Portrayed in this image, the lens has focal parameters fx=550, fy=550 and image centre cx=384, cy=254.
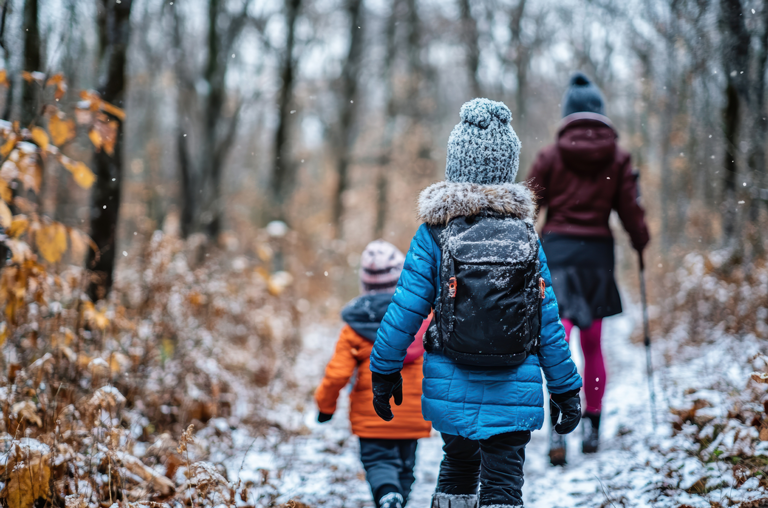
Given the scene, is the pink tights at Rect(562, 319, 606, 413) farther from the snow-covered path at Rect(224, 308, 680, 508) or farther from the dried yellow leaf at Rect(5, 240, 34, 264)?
the dried yellow leaf at Rect(5, 240, 34, 264)

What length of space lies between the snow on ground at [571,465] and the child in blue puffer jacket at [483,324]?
83 centimetres

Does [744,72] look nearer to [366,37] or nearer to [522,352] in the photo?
[522,352]

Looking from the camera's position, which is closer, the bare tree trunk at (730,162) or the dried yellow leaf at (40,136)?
the dried yellow leaf at (40,136)

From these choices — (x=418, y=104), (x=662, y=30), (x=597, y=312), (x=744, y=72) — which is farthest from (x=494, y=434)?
(x=418, y=104)

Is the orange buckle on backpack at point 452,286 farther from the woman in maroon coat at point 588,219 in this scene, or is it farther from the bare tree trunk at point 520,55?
the bare tree trunk at point 520,55

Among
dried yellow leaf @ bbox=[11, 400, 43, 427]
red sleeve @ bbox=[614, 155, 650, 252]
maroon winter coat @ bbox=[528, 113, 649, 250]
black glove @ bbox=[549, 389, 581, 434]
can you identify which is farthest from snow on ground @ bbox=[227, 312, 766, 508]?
maroon winter coat @ bbox=[528, 113, 649, 250]

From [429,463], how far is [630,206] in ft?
8.01

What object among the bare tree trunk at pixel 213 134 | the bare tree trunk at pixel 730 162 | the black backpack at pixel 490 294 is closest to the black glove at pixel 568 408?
the black backpack at pixel 490 294

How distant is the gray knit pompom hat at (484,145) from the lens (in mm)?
2471

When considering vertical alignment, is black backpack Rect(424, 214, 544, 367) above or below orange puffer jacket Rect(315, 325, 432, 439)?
above

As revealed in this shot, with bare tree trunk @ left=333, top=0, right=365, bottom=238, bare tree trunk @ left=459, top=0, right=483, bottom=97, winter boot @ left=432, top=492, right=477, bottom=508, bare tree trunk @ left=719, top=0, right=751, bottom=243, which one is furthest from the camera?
bare tree trunk @ left=459, top=0, right=483, bottom=97

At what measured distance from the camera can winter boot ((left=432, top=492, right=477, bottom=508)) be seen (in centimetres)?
246

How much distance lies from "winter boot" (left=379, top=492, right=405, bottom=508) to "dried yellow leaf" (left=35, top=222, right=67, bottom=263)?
96.6 inches

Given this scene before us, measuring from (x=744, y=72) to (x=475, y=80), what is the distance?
9.59 metres
